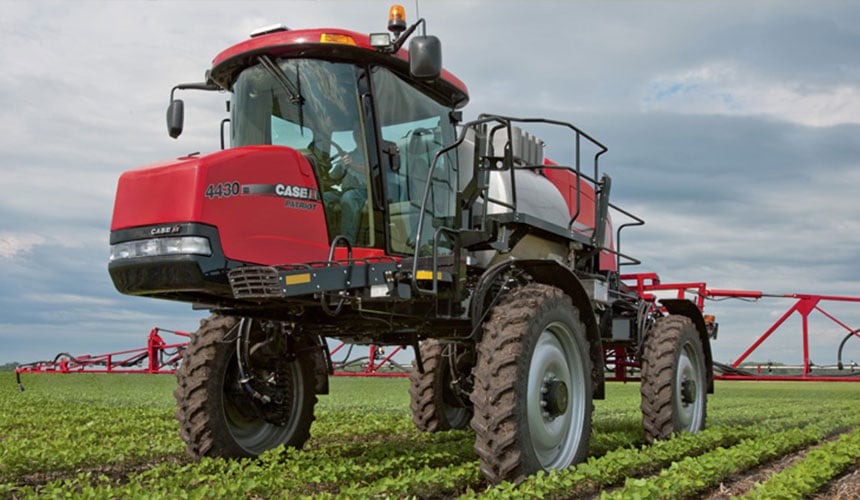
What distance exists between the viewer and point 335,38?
571 centimetres

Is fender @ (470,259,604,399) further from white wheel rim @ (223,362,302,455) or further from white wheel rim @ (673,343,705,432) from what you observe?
white wheel rim @ (223,362,302,455)

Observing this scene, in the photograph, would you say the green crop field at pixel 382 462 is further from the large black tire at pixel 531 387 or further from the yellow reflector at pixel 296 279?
the yellow reflector at pixel 296 279

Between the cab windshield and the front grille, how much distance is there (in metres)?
0.68

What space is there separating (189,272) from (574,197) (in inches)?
192

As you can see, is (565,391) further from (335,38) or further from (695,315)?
(695,315)

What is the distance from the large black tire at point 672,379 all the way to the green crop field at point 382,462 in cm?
28

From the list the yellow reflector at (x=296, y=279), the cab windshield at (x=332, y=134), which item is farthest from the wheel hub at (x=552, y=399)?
the yellow reflector at (x=296, y=279)

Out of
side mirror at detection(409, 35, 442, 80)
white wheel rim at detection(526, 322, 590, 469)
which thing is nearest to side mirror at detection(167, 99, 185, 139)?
side mirror at detection(409, 35, 442, 80)

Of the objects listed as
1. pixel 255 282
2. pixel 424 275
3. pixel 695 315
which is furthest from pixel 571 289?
pixel 695 315

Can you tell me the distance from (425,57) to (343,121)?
3.04 ft

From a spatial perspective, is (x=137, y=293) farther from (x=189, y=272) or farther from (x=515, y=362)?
(x=515, y=362)

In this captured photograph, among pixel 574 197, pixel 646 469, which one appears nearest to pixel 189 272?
pixel 646 469

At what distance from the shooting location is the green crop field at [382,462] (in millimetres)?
5195

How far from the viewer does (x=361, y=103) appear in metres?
5.77
